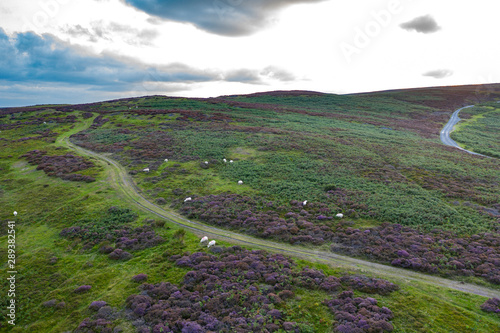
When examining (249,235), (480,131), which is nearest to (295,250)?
(249,235)

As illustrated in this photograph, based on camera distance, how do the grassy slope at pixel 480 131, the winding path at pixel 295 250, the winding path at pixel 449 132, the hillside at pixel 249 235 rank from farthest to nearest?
1. the winding path at pixel 449 132
2. the grassy slope at pixel 480 131
3. the winding path at pixel 295 250
4. the hillside at pixel 249 235

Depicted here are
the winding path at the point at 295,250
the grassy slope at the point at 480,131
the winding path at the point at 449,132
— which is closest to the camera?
the winding path at the point at 295,250

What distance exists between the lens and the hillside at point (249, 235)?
54.1ft

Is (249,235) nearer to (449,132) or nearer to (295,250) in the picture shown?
(295,250)

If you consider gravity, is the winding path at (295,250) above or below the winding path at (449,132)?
below

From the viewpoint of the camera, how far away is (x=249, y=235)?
27.2m

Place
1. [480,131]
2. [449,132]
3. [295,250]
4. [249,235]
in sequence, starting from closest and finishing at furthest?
1. [295,250]
2. [249,235]
3. [449,132]
4. [480,131]

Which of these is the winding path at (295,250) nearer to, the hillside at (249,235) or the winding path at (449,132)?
the hillside at (249,235)

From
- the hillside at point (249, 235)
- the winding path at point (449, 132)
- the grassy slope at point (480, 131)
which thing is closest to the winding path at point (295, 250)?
the hillside at point (249, 235)

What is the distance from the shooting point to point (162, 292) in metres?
18.3

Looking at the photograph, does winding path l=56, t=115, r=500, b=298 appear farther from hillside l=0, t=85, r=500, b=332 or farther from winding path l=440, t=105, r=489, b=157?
winding path l=440, t=105, r=489, b=157

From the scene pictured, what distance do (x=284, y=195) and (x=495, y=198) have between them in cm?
2893

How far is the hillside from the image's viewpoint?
650 inches

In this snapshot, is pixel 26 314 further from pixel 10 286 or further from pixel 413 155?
pixel 413 155
